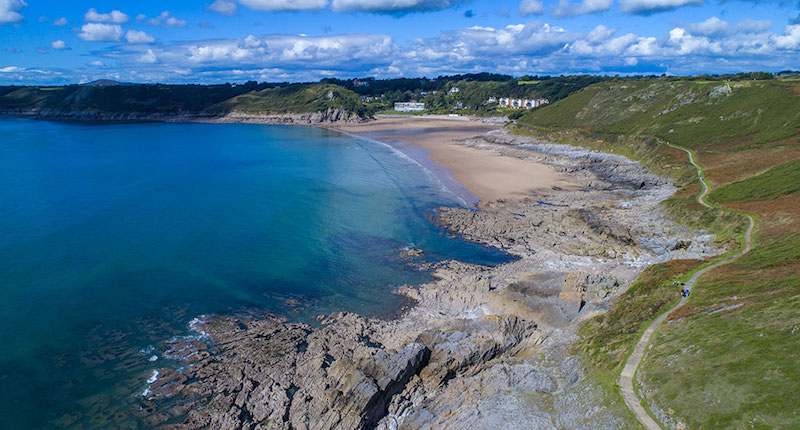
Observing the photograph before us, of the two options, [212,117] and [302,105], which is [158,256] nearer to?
[302,105]

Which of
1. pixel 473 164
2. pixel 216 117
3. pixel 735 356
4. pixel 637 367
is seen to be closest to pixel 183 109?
pixel 216 117

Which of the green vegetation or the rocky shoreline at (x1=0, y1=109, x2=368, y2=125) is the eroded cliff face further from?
the green vegetation

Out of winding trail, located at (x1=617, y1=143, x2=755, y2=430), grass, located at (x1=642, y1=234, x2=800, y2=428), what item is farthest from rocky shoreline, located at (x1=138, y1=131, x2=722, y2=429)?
grass, located at (x1=642, y1=234, x2=800, y2=428)

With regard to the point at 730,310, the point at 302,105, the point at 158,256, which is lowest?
the point at 158,256

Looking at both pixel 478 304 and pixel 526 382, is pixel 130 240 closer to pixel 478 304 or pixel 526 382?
pixel 478 304

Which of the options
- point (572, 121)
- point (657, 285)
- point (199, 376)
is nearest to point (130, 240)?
point (199, 376)
